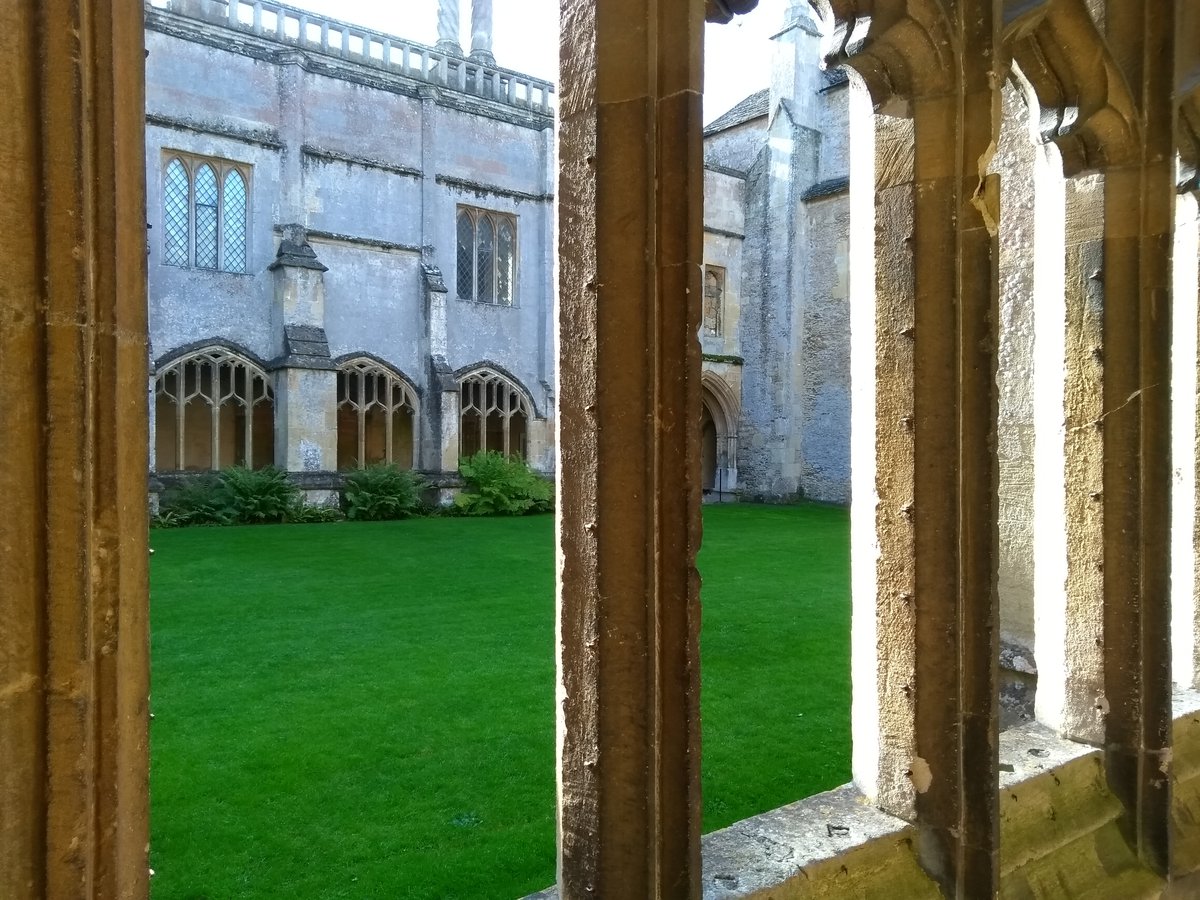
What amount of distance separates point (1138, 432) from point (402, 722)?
9.83 feet

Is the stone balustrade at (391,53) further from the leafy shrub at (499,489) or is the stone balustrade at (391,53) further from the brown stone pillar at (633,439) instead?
the brown stone pillar at (633,439)

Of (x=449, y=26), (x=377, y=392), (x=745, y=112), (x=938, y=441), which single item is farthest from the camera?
(x=745, y=112)

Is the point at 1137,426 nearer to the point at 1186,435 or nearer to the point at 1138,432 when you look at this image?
the point at 1138,432

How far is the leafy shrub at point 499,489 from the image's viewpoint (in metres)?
14.3

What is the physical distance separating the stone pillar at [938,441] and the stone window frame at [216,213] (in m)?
13.2

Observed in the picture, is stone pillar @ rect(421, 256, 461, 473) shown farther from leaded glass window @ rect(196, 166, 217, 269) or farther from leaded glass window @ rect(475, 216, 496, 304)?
leaded glass window @ rect(196, 166, 217, 269)

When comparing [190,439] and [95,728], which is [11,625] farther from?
[190,439]

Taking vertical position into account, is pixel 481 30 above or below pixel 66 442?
above

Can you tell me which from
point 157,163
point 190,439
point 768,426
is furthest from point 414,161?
point 768,426

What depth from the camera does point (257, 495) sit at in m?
12.5

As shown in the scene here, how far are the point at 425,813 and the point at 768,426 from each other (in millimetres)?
15722

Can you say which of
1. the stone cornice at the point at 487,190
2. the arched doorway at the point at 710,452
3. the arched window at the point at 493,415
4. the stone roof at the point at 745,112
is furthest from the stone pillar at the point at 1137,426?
the stone roof at the point at 745,112

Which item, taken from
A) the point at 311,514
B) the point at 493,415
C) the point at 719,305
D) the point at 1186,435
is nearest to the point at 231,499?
the point at 311,514

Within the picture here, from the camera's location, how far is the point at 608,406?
139 cm
